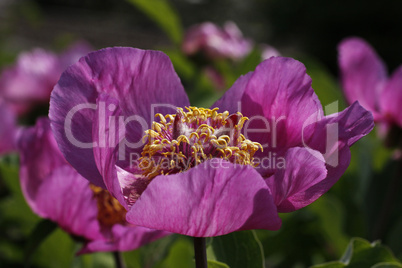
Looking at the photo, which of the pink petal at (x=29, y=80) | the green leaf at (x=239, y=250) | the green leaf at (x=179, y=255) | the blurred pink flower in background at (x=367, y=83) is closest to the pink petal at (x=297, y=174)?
the green leaf at (x=239, y=250)

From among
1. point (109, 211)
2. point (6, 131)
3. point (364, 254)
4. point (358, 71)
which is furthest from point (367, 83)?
point (6, 131)

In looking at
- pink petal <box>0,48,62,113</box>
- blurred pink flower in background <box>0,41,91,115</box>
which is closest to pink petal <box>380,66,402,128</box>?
blurred pink flower in background <box>0,41,91,115</box>

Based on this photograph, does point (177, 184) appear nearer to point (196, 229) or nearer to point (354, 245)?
point (196, 229)

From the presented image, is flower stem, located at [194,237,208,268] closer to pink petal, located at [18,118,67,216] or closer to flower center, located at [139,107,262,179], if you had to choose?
flower center, located at [139,107,262,179]

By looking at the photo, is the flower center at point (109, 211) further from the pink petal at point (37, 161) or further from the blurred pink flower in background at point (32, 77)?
the blurred pink flower in background at point (32, 77)

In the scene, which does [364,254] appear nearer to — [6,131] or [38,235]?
[38,235]

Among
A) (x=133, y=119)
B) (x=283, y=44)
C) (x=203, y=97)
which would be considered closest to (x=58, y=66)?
(x=203, y=97)
